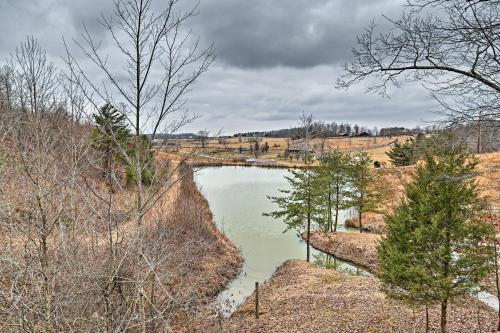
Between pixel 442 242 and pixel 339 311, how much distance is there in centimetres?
507

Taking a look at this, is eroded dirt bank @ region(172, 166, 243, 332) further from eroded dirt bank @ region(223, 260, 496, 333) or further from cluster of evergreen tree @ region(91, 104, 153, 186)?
cluster of evergreen tree @ region(91, 104, 153, 186)

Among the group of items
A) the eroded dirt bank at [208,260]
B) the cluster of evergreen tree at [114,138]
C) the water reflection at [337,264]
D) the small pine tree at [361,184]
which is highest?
the cluster of evergreen tree at [114,138]

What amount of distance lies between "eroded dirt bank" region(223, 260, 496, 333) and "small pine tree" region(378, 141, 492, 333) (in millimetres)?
1248

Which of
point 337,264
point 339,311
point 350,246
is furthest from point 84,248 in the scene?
point 350,246

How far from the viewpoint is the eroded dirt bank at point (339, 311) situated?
11.6 meters

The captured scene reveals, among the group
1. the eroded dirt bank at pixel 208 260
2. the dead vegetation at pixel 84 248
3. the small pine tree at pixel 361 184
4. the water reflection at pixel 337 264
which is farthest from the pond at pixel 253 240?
the small pine tree at pixel 361 184

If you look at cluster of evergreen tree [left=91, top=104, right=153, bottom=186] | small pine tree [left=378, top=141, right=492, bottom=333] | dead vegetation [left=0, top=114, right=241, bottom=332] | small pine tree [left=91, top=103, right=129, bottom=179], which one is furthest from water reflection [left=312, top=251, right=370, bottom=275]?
small pine tree [left=91, top=103, right=129, bottom=179]

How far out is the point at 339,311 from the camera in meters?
13.1

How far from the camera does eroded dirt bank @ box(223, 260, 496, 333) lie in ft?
38.0

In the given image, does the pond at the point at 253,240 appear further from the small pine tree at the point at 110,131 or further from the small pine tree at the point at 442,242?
the small pine tree at the point at 110,131

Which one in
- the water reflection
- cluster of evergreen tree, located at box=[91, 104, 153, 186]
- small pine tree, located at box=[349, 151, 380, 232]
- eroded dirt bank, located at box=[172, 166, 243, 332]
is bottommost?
the water reflection

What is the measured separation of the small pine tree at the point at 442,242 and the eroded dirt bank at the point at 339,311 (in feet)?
4.09

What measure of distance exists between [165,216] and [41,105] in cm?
1302

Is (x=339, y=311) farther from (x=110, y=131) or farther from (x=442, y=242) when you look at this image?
(x=110, y=131)
